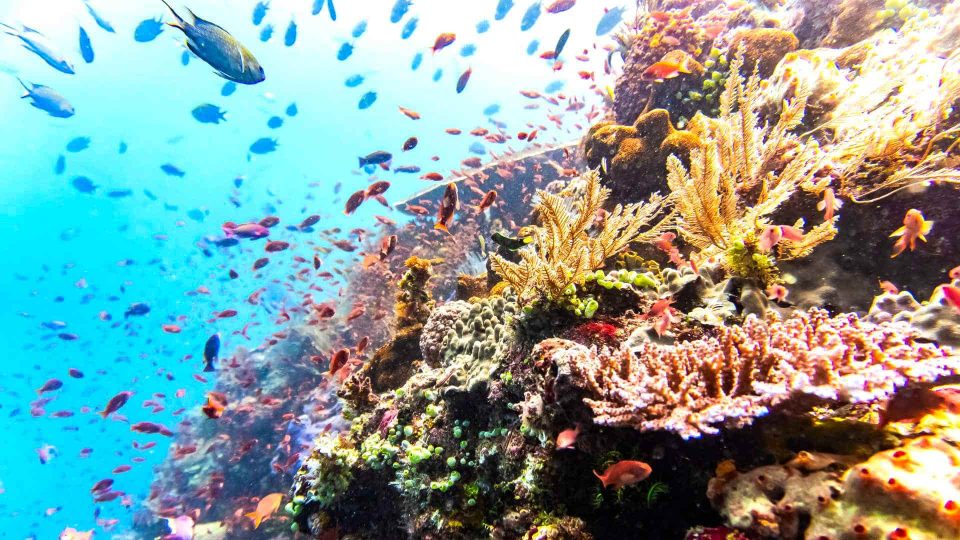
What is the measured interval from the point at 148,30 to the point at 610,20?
642 inches

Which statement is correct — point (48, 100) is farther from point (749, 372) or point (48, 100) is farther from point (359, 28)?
point (749, 372)

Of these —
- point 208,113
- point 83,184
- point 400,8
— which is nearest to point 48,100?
point 208,113

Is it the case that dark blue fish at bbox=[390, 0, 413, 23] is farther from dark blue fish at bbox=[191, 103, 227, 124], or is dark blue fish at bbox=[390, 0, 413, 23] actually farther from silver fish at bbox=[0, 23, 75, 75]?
silver fish at bbox=[0, 23, 75, 75]

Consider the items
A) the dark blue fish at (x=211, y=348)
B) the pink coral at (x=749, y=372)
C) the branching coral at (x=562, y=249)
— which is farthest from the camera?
the dark blue fish at (x=211, y=348)

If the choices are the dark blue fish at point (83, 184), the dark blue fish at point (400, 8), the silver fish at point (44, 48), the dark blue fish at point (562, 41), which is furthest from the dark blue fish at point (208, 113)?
the dark blue fish at point (562, 41)

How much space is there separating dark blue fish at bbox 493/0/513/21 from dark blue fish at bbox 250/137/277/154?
927 cm

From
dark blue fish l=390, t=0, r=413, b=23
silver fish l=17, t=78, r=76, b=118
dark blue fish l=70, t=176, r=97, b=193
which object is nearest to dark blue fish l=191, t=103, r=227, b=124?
silver fish l=17, t=78, r=76, b=118

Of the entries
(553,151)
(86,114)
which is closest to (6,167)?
(86,114)

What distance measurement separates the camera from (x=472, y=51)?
16.8m

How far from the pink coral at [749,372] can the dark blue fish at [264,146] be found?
15872 millimetres

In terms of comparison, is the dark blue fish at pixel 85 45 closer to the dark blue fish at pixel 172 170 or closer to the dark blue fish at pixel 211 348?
the dark blue fish at pixel 172 170

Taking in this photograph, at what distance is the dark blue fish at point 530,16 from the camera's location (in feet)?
41.6

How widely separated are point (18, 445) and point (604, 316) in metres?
106

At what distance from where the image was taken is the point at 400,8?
1141 centimetres
